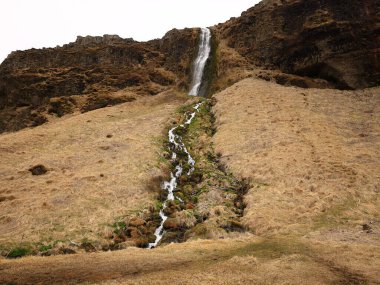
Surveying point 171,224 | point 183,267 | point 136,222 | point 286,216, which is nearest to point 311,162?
point 286,216

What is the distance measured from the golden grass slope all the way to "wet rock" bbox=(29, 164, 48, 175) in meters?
0.57

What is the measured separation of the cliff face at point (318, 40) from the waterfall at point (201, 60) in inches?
215

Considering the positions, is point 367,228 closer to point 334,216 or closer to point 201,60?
point 334,216

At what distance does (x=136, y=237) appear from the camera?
24.8 metres

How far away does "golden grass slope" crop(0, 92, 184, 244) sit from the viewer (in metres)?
25.0

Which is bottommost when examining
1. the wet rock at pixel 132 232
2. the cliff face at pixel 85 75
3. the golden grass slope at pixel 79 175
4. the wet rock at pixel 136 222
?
the wet rock at pixel 132 232

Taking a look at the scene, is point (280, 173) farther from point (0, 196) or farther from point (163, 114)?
point (163, 114)

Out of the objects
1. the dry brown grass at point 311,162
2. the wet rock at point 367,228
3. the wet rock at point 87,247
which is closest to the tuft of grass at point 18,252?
the wet rock at point 87,247

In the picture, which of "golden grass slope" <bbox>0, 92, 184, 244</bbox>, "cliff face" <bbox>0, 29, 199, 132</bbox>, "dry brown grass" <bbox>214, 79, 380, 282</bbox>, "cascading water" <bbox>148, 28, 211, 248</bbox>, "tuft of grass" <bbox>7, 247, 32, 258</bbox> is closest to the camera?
"tuft of grass" <bbox>7, 247, 32, 258</bbox>

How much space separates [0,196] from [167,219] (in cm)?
1420

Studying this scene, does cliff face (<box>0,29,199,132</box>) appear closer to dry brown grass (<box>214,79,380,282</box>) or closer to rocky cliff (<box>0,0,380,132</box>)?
rocky cliff (<box>0,0,380,132</box>)

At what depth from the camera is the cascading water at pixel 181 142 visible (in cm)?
2888

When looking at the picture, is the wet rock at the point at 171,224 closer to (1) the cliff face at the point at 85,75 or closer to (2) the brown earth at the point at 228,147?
(2) the brown earth at the point at 228,147

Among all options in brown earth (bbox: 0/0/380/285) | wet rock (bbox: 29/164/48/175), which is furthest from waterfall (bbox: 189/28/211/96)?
wet rock (bbox: 29/164/48/175)
